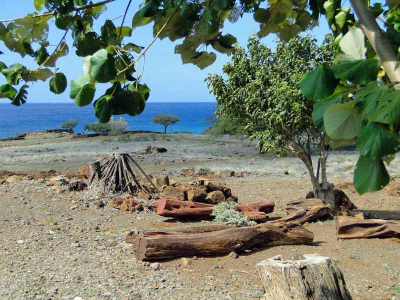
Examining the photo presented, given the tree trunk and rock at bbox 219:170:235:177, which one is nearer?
the tree trunk

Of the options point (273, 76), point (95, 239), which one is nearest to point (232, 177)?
point (273, 76)

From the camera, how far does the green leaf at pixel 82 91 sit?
1522 mm

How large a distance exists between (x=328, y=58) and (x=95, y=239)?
15.3 feet

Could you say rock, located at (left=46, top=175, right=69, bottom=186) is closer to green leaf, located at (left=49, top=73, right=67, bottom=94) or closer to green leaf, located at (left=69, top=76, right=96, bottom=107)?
green leaf, located at (left=49, top=73, right=67, bottom=94)

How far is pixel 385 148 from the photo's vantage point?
1.17 metres

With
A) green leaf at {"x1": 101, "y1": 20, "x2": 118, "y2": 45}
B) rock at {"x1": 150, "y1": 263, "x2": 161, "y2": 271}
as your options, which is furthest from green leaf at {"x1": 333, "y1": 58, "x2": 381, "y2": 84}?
rock at {"x1": 150, "y1": 263, "x2": 161, "y2": 271}

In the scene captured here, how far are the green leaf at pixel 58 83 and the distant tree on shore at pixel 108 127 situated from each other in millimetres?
31926

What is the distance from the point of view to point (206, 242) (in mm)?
6148

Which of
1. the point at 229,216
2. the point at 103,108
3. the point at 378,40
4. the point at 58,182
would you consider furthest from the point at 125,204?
the point at 378,40

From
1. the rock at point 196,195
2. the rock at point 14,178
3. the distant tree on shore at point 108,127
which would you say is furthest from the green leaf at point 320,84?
the distant tree on shore at point 108,127

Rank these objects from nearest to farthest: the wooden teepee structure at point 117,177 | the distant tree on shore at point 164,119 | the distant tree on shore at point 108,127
A: the wooden teepee structure at point 117,177 < the distant tree on shore at point 108,127 < the distant tree on shore at point 164,119

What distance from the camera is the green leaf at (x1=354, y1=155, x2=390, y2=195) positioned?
1214 millimetres

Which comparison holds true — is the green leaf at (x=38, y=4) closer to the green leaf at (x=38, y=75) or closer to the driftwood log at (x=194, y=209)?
the green leaf at (x=38, y=75)

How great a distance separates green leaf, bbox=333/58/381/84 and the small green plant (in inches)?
242
